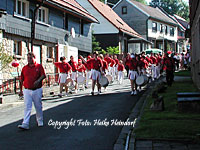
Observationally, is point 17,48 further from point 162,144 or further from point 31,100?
point 162,144

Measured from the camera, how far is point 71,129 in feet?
31.2

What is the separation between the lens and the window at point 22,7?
2255 centimetres

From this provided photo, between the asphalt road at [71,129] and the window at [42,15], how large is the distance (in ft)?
39.6

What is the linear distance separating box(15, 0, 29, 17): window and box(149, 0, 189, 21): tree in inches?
3449

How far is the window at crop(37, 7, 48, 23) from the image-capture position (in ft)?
83.5

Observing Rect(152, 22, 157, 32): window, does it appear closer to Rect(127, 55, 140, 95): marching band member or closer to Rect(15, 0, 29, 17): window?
Rect(15, 0, 29, 17): window

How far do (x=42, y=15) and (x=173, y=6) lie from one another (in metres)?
89.5

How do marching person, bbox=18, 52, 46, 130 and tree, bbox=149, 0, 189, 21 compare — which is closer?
marching person, bbox=18, 52, 46, 130

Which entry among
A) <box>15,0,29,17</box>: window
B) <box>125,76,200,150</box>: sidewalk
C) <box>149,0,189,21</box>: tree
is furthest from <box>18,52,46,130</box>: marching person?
<box>149,0,189,21</box>: tree

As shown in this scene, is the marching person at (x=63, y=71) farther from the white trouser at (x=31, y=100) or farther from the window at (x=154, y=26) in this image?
the window at (x=154, y=26)

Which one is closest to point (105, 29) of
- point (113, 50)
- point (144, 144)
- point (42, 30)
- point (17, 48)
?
point (113, 50)

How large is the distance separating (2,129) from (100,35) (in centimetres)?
4026

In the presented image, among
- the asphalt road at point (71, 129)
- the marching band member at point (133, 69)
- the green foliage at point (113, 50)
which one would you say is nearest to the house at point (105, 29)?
→ the green foliage at point (113, 50)

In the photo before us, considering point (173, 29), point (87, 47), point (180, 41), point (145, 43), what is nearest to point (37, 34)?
point (87, 47)
